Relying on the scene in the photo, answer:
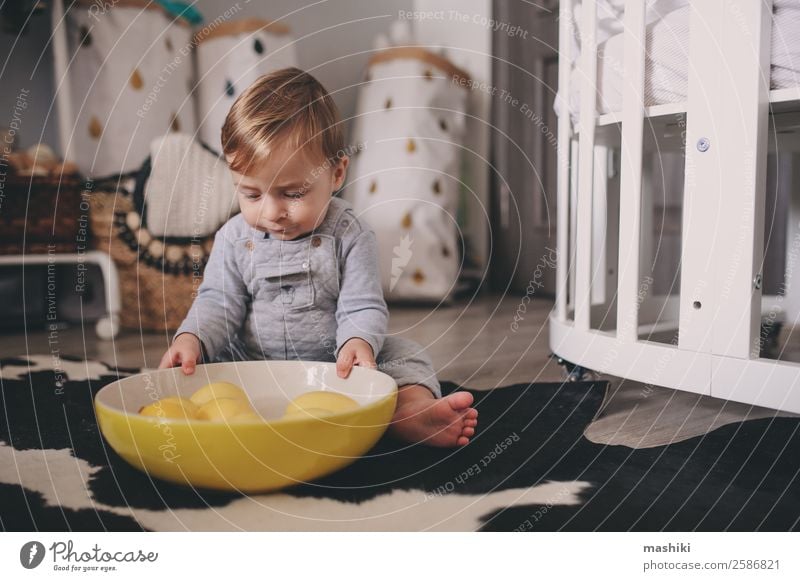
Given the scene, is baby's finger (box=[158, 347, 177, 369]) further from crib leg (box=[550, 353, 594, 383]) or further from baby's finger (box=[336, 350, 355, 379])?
crib leg (box=[550, 353, 594, 383])

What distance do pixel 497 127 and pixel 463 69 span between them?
11.9 inches

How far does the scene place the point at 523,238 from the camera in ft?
5.38

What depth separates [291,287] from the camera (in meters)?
0.63

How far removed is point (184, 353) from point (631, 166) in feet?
1.49

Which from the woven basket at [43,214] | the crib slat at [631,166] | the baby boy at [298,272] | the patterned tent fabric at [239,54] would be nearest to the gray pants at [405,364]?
the baby boy at [298,272]

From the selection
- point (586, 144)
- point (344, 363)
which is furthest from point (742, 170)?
point (344, 363)

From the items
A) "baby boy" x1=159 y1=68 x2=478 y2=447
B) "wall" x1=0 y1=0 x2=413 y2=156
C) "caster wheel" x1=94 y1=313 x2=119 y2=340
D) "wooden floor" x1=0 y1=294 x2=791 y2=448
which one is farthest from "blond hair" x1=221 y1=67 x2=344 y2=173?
"caster wheel" x1=94 y1=313 x2=119 y2=340

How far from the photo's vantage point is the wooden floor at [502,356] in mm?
569

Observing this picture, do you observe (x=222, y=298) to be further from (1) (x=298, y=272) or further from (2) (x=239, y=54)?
(2) (x=239, y=54)

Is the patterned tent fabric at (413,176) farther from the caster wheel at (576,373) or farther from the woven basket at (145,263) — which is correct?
the caster wheel at (576,373)

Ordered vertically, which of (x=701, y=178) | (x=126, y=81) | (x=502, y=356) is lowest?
(x=502, y=356)

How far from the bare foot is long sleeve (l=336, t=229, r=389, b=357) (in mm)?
66
